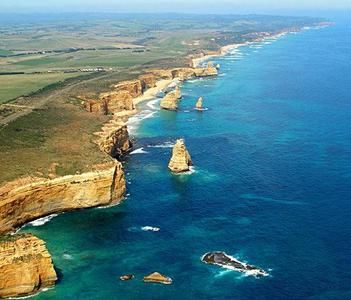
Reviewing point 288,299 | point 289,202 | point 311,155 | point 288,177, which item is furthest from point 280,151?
point 288,299

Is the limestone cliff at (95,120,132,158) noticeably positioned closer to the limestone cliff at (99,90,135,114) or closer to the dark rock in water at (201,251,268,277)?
the limestone cliff at (99,90,135,114)

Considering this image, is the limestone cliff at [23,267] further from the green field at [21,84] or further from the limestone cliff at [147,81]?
the limestone cliff at [147,81]

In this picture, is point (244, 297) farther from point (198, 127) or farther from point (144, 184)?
point (198, 127)

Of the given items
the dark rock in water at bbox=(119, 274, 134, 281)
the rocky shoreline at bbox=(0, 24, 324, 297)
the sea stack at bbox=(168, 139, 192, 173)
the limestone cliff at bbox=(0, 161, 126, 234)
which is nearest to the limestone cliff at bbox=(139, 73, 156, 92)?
the rocky shoreline at bbox=(0, 24, 324, 297)

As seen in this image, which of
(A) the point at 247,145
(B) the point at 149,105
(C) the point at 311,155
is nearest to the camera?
(C) the point at 311,155

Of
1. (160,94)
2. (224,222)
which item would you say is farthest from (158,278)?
(160,94)

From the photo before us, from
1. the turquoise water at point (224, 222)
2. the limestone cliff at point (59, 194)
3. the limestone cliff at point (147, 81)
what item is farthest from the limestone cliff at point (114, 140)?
the limestone cliff at point (147, 81)
